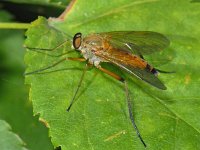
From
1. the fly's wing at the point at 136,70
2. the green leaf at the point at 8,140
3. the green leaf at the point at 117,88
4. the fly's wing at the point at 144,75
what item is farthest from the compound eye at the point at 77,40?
the green leaf at the point at 8,140

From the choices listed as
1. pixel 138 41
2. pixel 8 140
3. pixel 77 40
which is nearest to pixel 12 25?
pixel 77 40

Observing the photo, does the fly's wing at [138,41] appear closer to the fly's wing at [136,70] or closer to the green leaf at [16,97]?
the fly's wing at [136,70]

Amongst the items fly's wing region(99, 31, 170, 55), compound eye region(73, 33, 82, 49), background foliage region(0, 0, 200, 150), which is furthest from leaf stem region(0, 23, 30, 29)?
fly's wing region(99, 31, 170, 55)

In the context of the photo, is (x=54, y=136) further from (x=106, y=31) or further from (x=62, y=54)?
(x=106, y=31)

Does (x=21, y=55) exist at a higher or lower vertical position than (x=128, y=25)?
lower

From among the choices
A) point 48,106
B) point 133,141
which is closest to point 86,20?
point 48,106

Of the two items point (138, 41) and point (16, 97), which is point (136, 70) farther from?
point (16, 97)
